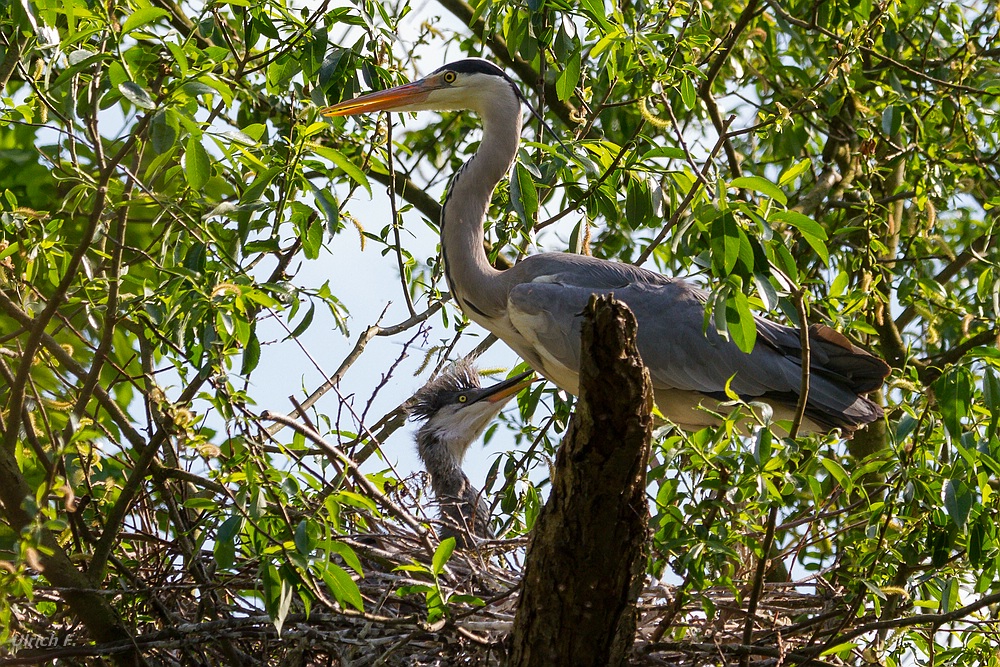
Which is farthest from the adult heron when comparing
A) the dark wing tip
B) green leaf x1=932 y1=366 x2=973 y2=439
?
green leaf x1=932 y1=366 x2=973 y2=439

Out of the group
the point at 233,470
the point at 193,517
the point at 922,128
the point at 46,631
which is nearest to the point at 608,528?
the point at 233,470

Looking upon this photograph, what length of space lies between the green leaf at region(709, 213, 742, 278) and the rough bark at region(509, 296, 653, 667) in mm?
236

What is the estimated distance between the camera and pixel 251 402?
2922 mm

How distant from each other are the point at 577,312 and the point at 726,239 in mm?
1773

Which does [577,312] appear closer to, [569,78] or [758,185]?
[569,78]

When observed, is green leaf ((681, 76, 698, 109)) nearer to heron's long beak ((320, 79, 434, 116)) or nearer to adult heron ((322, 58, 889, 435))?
adult heron ((322, 58, 889, 435))

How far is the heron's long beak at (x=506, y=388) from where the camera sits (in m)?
5.15

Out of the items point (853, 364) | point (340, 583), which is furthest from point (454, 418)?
point (340, 583)

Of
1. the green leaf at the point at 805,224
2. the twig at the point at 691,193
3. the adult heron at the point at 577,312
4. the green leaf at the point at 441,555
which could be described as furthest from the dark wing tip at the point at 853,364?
the green leaf at the point at 441,555

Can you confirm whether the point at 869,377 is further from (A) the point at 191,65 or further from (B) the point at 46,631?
(B) the point at 46,631

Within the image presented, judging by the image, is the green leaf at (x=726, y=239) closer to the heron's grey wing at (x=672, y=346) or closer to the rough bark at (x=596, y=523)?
the rough bark at (x=596, y=523)

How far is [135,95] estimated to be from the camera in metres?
2.67

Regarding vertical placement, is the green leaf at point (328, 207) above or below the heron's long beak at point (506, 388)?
below

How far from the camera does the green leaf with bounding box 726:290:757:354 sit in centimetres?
248
